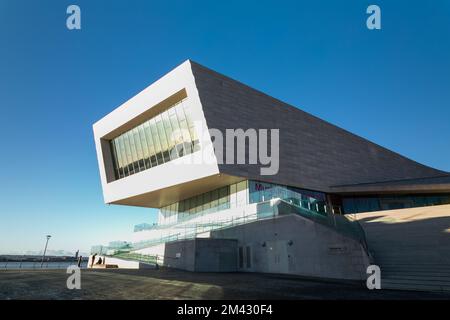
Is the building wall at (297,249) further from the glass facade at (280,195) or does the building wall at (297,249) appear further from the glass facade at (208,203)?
the glass facade at (208,203)

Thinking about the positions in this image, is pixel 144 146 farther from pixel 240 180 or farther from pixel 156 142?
pixel 240 180

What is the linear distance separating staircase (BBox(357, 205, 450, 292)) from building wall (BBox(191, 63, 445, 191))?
12.4 metres

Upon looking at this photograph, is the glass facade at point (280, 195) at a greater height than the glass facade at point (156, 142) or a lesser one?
lesser

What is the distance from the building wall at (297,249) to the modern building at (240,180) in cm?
7

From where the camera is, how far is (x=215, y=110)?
27953 mm

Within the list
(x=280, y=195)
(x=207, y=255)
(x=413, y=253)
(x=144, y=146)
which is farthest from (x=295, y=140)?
(x=413, y=253)

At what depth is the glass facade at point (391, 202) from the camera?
126ft

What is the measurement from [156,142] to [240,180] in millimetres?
11083

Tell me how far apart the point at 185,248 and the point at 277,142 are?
15286 millimetres

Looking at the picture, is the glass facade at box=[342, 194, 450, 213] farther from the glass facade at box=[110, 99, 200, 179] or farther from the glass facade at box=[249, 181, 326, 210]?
the glass facade at box=[110, 99, 200, 179]

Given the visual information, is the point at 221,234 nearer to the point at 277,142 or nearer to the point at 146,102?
the point at 277,142

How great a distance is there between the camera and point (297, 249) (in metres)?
18.9

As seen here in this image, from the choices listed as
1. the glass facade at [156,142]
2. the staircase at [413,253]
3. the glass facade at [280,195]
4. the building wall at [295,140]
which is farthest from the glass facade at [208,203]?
the staircase at [413,253]

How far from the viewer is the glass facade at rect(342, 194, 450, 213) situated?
126ft
